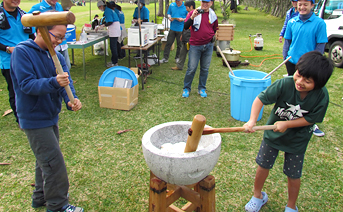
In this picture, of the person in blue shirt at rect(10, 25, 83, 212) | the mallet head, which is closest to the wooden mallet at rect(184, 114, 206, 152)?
the person in blue shirt at rect(10, 25, 83, 212)

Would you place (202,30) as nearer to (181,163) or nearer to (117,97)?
(117,97)

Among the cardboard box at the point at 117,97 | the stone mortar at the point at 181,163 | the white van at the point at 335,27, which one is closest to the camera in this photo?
the stone mortar at the point at 181,163

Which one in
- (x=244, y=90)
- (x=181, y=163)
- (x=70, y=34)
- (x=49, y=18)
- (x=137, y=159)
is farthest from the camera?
(x=70, y=34)

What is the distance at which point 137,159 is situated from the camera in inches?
116

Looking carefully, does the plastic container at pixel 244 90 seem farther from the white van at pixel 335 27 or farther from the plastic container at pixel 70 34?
the white van at pixel 335 27

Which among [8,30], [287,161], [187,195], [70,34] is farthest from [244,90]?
[70,34]

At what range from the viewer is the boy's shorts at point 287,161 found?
1.99 metres

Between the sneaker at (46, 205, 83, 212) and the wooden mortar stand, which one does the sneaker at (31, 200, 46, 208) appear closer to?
the sneaker at (46, 205, 83, 212)

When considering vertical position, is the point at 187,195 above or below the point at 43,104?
below

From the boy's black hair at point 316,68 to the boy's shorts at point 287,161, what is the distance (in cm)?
63

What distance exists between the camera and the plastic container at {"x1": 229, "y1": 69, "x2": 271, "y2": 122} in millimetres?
3531

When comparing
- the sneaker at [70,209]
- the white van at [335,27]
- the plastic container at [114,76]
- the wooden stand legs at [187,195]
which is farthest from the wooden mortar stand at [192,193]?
the white van at [335,27]

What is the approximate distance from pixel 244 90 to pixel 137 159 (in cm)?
182

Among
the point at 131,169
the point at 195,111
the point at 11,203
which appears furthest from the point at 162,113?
the point at 11,203
